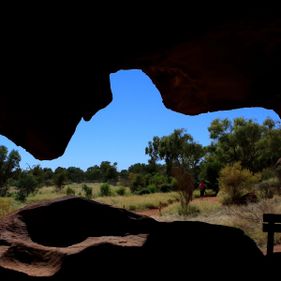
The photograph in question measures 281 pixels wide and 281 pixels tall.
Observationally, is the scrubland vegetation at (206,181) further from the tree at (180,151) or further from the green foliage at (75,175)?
the green foliage at (75,175)

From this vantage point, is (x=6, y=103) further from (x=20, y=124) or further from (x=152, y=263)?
(x=152, y=263)

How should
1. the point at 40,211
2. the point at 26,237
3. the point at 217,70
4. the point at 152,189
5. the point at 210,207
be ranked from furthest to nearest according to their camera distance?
the point at 152,189, the point at 210,207, the point at 217,70, the point at 40,211, the point at 26,237

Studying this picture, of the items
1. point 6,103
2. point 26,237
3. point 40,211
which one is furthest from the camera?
point 40,211

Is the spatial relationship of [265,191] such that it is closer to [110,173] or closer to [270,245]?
[270,245]

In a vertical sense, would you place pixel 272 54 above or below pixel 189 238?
above

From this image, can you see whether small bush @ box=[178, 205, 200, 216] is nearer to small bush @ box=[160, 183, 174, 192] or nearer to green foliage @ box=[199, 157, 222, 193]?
green foliage @ box=[199, 157, 222, 193]

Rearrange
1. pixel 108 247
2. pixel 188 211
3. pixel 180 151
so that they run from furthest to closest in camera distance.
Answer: pixel 180 151 → pixel 188 211 → pixel 108 247

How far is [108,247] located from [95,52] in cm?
261

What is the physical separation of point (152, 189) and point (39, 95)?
119ft

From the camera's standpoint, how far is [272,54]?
789 cm

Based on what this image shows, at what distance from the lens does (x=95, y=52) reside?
20.6 ft

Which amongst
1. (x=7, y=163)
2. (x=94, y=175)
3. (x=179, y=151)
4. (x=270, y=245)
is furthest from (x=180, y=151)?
(x=270, y=245)

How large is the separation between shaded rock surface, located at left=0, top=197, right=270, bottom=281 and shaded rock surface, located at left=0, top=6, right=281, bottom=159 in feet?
3.71

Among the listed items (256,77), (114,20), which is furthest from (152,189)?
(114,20)
